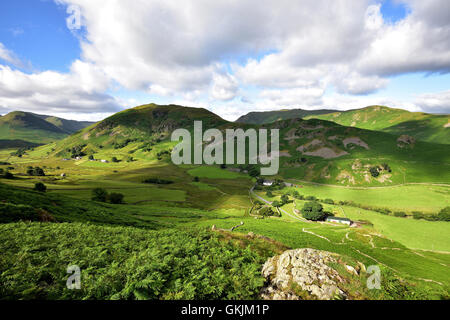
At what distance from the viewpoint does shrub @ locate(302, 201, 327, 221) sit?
85.7m

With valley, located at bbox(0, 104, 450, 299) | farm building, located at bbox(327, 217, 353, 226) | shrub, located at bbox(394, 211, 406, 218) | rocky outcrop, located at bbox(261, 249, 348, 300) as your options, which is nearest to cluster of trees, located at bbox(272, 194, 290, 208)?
valley, located at bbox(0, 104, 450, 299)

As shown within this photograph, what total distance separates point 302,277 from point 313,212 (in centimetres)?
8490

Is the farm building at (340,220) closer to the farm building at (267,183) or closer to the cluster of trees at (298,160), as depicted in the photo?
the farm building at (267,183)

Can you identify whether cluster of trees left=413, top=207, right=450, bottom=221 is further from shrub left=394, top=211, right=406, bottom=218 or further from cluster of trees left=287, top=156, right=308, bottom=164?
cluster of trees left=287, top=156, right=308, bottom=164

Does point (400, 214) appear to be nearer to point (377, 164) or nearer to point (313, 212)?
point (313, 212)

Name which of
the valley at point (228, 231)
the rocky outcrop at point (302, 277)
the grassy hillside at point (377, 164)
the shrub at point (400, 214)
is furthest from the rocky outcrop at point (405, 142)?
the rocky outcrop at point (302, 277)

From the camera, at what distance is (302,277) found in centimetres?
1273

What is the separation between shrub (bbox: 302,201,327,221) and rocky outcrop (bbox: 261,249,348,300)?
79444mm

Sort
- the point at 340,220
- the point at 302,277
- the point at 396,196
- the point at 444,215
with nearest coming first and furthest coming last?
the point at 302,277
the point at 444,215
the point at 340,220
the point at 396,196

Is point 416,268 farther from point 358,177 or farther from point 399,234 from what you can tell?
point 358,177

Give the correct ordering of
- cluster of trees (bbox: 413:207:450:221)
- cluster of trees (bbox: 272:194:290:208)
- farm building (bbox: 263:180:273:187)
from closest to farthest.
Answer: cluster of trees (bbox: 413:207:450:221)
cluster of trees (bbox: 272:194:290:208)
farm building (bbox: 263:180:273:187)

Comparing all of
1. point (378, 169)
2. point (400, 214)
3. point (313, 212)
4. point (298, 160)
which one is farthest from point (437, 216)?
point (298, 160)

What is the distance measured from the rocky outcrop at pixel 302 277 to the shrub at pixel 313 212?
261 feet

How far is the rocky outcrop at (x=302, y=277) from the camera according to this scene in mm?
11617
